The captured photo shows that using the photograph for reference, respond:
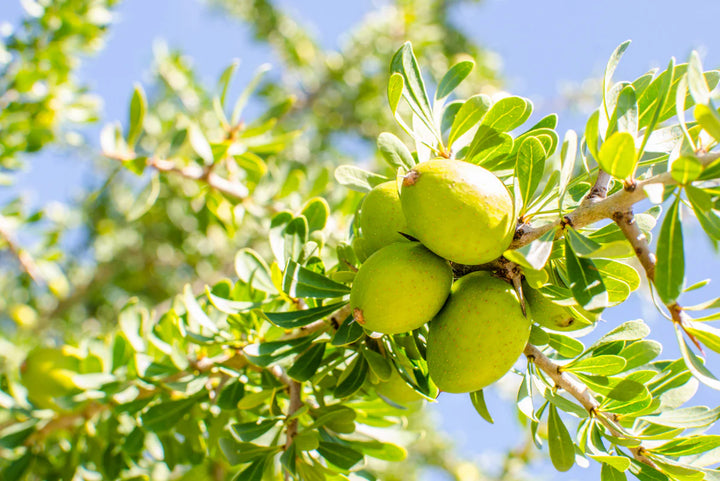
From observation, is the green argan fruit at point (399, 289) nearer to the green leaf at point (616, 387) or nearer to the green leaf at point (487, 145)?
the green leaf at point (487, 145)

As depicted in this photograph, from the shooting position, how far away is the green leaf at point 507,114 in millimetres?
1389

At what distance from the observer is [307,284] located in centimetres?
144

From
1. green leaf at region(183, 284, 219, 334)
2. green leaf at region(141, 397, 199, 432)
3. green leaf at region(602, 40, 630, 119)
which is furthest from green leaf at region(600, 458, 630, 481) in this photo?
green leaf at region(141, 397, 199, 432)

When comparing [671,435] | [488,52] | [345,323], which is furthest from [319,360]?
[488,52]

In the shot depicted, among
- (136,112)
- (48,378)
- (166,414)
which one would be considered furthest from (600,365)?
(48,378)

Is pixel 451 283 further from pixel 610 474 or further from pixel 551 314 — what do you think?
pixel 610 474

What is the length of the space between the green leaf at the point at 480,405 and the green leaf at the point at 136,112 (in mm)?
1800

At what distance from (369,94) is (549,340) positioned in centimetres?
419

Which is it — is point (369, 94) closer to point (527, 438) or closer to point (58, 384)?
point (527, 438)

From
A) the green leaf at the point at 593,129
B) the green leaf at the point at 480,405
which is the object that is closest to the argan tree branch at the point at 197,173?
the green leaf at the point at 480,405

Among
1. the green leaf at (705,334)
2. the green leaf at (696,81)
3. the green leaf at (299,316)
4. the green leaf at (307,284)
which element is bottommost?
the green leaf at (299,316)

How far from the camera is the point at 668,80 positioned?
Answer: 4.00 feet

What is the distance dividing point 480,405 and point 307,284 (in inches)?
21.4

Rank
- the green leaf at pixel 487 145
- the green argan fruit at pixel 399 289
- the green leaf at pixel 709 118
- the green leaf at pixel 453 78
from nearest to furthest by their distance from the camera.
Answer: the green leaf at pixel 709 118, the green argan fruit at pixel 399 289, the green leaf at pixel 487 145, the green leaf at pixel 453 78
